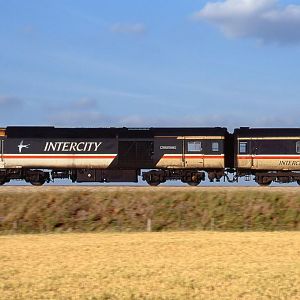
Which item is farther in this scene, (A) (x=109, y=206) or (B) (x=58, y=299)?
(A) (x=109, y=206)

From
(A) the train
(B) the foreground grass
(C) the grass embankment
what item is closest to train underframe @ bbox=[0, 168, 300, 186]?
(A) the train

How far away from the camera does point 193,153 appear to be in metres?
41.6

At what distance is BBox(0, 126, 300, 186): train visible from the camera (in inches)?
1634

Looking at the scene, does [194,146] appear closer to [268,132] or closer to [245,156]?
[245,156]

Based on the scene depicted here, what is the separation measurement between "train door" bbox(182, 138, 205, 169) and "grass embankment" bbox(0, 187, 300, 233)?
20.2 feet

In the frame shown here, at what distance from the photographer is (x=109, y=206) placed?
33.8 meters

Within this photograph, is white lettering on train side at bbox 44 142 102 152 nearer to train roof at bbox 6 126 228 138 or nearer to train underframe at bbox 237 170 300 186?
train roof at bbox 6 126 228 138

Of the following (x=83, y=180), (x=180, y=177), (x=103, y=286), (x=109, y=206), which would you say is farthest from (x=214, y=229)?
(x=103, y=286)

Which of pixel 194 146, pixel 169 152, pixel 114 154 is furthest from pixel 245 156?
pixel 114 154

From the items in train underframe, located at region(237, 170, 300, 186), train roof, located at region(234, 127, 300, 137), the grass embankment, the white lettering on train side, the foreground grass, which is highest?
train roof, located at region(234, 127, 300, 137)

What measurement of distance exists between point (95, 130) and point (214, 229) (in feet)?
46.5

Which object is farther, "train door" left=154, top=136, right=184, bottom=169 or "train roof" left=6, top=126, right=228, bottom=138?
"train roof" left=6, top=126, right=228, bottom=138

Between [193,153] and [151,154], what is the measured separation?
9.75 feet

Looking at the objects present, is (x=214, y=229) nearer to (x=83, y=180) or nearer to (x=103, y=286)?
(x=83, y=180)
